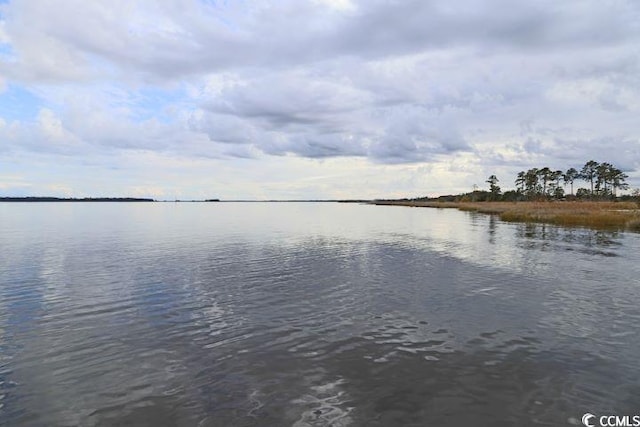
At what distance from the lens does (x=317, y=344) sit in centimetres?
1532

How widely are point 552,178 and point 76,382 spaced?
214 m

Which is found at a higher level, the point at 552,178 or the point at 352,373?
the point at 552,178

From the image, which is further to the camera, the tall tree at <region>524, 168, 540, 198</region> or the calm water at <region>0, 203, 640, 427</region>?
the tall tree at <region>524, 168, 540, 198</region>

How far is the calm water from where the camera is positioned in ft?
35.5

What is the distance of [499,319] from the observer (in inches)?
727

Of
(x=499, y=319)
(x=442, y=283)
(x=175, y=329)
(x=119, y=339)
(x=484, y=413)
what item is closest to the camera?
(x=484, y=413)

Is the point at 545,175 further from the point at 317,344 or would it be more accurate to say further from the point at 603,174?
the point at 317,344

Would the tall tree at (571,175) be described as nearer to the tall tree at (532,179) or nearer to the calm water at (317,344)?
the tall tree at (532,179)

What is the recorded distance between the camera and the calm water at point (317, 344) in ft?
35.5

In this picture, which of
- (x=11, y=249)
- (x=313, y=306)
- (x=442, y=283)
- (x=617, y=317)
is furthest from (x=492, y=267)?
(x=11, y=249)

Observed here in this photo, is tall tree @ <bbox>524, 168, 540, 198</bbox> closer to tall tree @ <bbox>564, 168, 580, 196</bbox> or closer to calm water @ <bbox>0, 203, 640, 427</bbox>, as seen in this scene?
tall tree @ <bbox>564, 168, 580, 196</bbox>

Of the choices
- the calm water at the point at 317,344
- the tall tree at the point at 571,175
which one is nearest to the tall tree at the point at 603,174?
the tall tree at the point at 571,175

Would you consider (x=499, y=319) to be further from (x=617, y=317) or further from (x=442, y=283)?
(x=442, y=283)

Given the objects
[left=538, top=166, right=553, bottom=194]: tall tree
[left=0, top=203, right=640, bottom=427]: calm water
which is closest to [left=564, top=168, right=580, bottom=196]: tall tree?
[left=538, top=166, right=553, bottom=194]: tall tree
